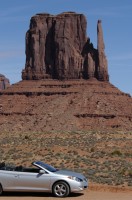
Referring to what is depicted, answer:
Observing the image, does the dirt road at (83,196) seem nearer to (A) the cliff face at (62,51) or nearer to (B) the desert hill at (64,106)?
(B) the desert hill at (64,106)

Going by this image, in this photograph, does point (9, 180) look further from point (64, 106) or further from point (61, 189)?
point (64, 106)

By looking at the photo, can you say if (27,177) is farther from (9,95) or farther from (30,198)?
(9,95)

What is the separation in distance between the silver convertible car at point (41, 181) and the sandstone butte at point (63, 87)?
71887 mm

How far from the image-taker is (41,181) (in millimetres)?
15594

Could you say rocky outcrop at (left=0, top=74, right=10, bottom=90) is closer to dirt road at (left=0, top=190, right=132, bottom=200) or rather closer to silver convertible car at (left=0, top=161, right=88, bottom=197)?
dirt road at (left=0, top=190, right=132, bottom=200)

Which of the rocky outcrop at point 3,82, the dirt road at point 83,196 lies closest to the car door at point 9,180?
the dirt road at point 83,196

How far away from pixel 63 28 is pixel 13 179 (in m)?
94.1

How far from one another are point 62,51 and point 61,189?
92894 mm

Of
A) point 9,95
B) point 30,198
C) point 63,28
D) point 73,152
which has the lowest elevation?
point 30,198

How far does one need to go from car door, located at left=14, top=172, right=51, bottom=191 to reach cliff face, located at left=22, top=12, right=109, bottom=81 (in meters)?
90.0

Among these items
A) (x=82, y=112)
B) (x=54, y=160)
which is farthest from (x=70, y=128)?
(x=54, y=160)

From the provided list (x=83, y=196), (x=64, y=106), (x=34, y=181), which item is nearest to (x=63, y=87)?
(x=64, y=106)

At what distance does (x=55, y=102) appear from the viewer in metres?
96.2

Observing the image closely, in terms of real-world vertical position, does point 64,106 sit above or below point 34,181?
above
